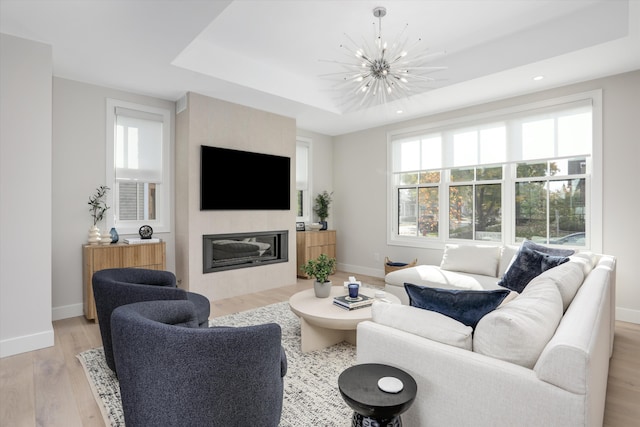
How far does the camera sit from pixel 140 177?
4297 mm

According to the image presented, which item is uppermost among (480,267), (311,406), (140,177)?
(140,177)

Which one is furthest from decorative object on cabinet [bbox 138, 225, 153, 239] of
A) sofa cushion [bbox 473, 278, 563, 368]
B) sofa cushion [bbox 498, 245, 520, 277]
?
sofa cushion [bbox 498, 245, 520, 277]

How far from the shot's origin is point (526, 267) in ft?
11.1

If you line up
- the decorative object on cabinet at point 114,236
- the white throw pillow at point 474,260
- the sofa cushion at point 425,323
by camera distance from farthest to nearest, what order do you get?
1. the white throw pillow at point 474,260
2. the decorative object on cabinet at point 114,236
3. the sofa cushion at point 425,323

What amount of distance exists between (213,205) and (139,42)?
6.68 ft

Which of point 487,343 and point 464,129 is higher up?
point 464,129

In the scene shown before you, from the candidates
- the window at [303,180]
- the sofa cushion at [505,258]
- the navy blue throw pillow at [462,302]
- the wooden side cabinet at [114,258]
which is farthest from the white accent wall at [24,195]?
the sofa cushion at [505,258]

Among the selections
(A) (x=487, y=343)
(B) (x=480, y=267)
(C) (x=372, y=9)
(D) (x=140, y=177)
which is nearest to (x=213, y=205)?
(D) (x=140, y=177)

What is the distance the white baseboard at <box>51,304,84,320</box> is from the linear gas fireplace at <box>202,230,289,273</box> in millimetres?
1403

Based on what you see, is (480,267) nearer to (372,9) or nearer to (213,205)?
(372,9)

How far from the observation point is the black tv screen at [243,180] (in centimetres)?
439

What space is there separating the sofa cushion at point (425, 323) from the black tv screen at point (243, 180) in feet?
10.8

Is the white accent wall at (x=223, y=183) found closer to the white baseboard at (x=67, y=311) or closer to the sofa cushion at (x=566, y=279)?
the white baseboard at (x=67, y=311)

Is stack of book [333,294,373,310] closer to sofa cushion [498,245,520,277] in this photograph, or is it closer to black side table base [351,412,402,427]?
black side table base [351,412,402,427]
